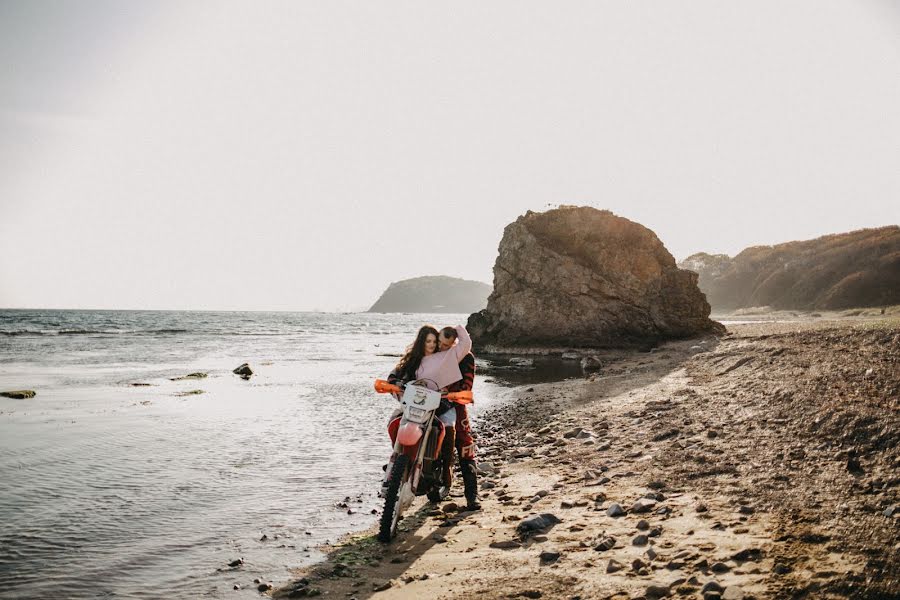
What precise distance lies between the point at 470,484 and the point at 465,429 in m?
0.83

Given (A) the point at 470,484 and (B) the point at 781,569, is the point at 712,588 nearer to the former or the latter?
(B) the point at 781,569

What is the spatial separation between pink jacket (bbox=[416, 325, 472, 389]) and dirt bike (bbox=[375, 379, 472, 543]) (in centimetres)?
23

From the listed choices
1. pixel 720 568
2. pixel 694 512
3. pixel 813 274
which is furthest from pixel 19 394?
pixel 813 274

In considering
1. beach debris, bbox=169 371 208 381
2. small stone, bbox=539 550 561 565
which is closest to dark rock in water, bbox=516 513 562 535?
small stone, bbox=539 550 561 565

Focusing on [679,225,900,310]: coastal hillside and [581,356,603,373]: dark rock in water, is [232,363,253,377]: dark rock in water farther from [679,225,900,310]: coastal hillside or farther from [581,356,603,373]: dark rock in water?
[679,225,900,310]: coastal hillside

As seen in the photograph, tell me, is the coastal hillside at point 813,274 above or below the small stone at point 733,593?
above

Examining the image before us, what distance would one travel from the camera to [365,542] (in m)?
6.39

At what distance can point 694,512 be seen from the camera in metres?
5.81

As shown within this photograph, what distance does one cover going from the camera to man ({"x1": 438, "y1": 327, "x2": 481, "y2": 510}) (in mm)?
7238

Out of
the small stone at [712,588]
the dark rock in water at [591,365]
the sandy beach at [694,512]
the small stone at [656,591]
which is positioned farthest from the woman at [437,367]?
the dark rock in water at [591,365]

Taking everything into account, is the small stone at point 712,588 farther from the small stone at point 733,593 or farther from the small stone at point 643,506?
the small stone at point 643,506

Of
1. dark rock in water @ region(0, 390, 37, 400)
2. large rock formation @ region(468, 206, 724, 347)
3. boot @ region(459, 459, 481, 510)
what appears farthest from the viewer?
large rock formation @ region(468, 206, 724, 347)

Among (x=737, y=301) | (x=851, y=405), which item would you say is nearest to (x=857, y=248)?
(x=737, y=301)

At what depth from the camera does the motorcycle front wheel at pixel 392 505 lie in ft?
20.7
